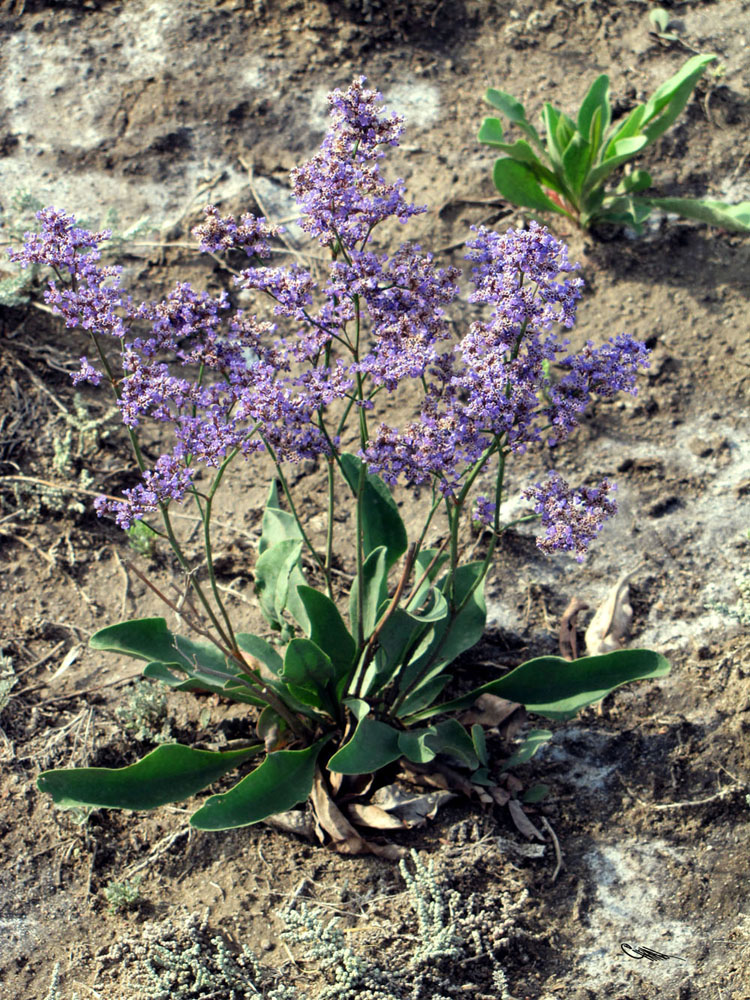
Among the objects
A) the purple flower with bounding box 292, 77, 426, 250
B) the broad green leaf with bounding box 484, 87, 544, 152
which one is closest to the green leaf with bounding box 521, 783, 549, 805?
the purple flower with bounding box 292, 77, 426, 250

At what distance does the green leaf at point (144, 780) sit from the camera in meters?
2.84

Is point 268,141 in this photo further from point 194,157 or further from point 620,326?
point 620,326

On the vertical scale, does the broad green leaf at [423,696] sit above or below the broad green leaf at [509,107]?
below

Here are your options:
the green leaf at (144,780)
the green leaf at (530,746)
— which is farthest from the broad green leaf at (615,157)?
the green leaf at (144,780)

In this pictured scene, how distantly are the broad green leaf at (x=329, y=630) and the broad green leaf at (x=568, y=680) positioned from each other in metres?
0.31

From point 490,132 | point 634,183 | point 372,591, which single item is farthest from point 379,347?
point 634,183

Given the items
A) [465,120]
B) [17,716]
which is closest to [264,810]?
[17,716]

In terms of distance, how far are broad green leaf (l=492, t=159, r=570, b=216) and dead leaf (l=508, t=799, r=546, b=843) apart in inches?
117

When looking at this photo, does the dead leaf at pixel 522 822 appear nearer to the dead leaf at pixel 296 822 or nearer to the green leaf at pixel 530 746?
the green leaf at pixel 530 746

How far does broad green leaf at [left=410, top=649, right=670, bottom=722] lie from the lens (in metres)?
3.08

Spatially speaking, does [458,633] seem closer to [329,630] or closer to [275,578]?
[329,630]

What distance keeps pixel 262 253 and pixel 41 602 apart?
6.46 feet
